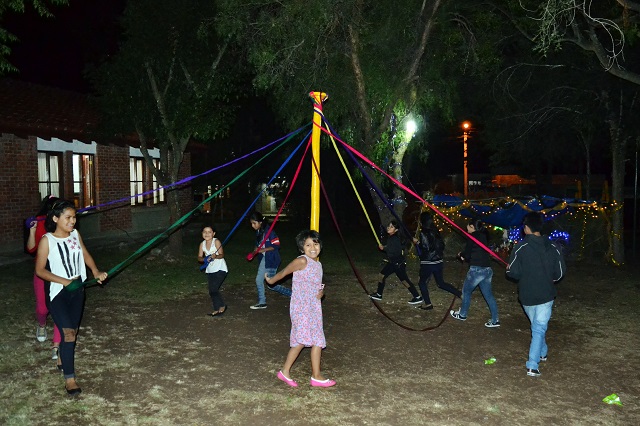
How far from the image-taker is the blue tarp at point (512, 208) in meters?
14.7

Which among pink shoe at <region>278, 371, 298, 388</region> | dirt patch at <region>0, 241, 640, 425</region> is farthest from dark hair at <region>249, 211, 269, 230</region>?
pink shoe at <region>278, 371, 298, 388</region>

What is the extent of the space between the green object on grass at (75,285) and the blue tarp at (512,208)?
1163 centimetres

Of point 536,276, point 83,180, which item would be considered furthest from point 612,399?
point 83,180

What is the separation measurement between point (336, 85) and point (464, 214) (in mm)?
5794

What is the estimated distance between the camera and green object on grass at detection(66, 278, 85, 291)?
5.32 metres

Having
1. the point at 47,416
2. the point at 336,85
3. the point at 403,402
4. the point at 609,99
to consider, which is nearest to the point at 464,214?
the point at 609,99

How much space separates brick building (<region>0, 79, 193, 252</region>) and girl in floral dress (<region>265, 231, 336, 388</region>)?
803 centimetres

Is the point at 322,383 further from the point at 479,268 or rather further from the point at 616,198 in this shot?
the point at 616,198

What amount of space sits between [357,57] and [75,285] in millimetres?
7925

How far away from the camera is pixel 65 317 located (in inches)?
211

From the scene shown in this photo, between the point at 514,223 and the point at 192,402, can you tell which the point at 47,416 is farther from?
the point at 514,223

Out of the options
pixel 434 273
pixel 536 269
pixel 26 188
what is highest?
pixel 26 188

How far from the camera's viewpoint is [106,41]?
90.5 ft

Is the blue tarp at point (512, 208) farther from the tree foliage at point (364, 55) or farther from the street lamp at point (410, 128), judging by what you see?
the street lamp at point (410, 128)
